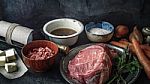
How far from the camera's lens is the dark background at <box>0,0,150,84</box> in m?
1.25

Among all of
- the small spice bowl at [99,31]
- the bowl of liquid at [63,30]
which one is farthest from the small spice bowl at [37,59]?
the small spice bowl at [99,31]

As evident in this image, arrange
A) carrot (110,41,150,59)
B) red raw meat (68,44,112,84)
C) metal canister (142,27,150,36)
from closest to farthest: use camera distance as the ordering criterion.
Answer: red raw meat (68,44,112,84) → carrot (110,41,150,59) → metal canister (142,27,150,36)

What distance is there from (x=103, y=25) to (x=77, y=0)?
16cm

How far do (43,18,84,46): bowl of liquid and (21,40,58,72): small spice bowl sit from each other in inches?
2.3

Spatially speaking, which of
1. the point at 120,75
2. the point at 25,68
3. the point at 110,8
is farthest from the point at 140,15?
the point at 25,68

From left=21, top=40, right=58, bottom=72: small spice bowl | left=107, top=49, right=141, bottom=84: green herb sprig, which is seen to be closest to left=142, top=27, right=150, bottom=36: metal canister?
left=107, top=49, right=141, bottom=84: green herb sprig

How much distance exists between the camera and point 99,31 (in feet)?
4.02

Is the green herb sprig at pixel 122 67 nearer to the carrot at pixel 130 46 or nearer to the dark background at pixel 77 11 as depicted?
the carrot at pixel 130 46

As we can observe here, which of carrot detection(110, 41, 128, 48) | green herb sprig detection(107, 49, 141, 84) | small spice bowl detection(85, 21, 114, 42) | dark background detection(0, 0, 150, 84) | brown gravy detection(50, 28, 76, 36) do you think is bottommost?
green herb sprig detection(107, 49, 141, 84)

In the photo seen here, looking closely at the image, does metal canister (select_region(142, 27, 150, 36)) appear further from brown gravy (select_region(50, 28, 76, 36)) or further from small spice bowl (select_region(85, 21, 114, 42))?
brown gravy (select_region(50, 28, 76, 36))

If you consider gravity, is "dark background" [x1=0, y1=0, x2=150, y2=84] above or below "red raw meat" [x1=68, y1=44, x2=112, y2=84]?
above

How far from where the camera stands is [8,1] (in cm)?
131

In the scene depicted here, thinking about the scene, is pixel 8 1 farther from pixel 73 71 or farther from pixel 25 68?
pixel 73 71

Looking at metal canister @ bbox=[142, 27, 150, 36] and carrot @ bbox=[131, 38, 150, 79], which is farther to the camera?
metal canister @ bbox=[142, 27, 150, 36]
